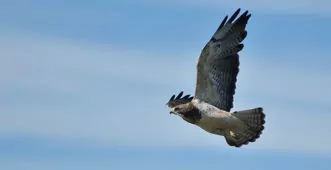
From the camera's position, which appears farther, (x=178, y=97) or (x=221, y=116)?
(x=178, y=97)

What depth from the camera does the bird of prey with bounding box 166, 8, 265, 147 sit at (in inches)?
770

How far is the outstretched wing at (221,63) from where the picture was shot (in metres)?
20.0

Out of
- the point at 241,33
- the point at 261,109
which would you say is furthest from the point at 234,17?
the point at 261,109

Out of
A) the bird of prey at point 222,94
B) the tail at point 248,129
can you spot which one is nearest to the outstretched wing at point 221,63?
the bird of prey at point 222,94

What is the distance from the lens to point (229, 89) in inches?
800

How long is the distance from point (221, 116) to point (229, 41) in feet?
5.22

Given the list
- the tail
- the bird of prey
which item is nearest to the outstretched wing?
the bird of prey

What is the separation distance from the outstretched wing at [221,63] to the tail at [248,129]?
0.70 m

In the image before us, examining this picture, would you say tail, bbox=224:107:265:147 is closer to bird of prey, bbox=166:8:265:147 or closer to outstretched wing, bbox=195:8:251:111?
bird of prey, bbox=166:8:265:147

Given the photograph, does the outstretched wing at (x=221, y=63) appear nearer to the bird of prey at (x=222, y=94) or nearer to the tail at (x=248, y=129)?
the bird of prey at (x=222, y=94)

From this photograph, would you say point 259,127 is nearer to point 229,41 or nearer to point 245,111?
point 245,111

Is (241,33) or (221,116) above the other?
(241,33)

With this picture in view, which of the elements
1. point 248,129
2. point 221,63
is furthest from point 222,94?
point 248,129

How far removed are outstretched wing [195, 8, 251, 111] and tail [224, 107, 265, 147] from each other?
0.70m
